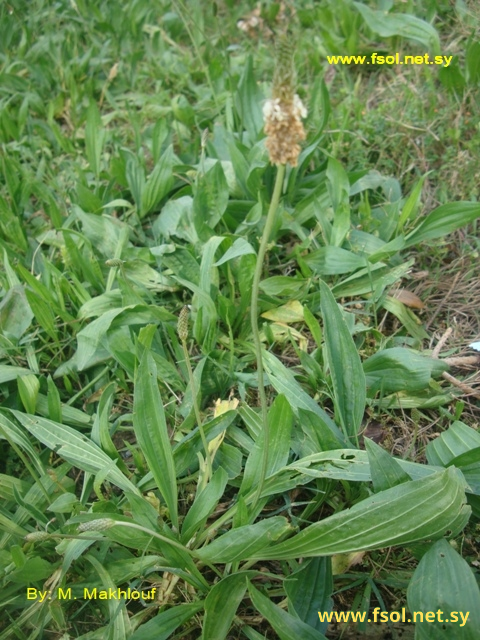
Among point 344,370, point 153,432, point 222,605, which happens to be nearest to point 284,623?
point 222,605

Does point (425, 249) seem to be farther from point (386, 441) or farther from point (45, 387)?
point (45, 387)

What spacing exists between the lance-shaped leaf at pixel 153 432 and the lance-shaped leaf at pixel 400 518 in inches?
18.5

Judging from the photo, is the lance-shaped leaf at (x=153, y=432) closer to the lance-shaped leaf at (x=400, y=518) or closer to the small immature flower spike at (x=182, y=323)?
the small immature flower spike at (x=182, y=323)

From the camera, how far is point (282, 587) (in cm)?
172

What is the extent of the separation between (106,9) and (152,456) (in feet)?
12.3

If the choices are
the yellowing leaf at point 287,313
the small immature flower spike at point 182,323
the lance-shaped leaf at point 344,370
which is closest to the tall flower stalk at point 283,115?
the small immature flower spike at point 182,323

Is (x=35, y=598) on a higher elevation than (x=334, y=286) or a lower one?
lower

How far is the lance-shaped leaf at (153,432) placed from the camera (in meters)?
1.80

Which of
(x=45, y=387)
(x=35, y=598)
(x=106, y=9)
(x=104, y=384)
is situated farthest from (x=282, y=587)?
(x=106, y=9)

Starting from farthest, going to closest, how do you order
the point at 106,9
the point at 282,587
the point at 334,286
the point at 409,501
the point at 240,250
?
the point at 106,9 < the point at 334,286 < the point at 240,250 < the point at 282,587 < the point at 409,501

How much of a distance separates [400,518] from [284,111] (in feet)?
3.46

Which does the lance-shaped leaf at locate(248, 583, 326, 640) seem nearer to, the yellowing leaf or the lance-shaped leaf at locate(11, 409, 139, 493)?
the lance-shaped leaf at locate(11, 409, 139, 493)

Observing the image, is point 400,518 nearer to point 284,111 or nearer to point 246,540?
point 246,540

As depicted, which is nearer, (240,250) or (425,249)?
(240,250)
